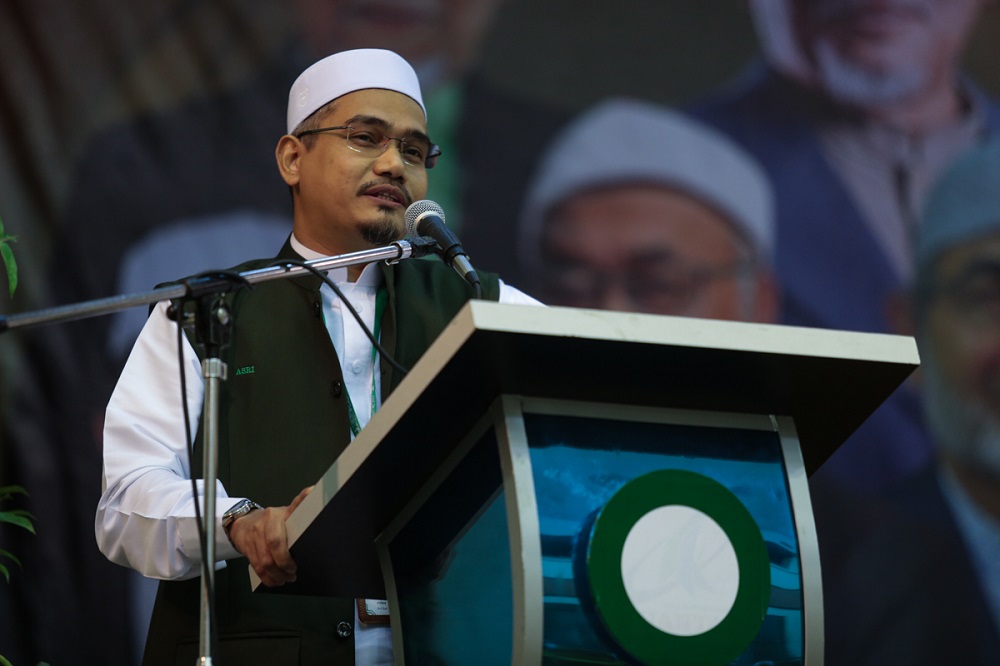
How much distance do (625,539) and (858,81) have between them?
323 centimetres

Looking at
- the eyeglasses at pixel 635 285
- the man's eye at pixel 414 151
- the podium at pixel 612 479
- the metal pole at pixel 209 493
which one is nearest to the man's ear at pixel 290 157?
the man's eye at pixel 414 151

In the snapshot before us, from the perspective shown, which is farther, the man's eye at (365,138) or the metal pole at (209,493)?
the man's eye at (365,138)

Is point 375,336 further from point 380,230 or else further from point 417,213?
point 417,213

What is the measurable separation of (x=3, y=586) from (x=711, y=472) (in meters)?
2.59

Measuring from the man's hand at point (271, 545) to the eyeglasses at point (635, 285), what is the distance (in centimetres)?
226

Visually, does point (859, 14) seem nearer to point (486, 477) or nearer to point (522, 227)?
point (522, 227)

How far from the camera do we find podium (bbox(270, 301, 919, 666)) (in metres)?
1.58

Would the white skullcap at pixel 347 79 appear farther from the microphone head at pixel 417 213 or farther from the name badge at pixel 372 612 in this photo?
the name badge at pixel 372 612

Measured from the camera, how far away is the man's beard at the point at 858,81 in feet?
14.6

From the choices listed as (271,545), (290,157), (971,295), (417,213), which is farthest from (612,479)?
(971,295)

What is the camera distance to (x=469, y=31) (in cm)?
427

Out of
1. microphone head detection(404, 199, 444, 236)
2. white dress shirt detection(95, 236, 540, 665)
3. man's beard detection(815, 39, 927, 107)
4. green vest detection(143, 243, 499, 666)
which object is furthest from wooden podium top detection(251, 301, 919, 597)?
man's beard detection(815, 39, 927, 107)

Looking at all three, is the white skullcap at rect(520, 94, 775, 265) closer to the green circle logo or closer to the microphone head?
the microphone head

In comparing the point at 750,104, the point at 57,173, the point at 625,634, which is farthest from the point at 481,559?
the point at 750,104
